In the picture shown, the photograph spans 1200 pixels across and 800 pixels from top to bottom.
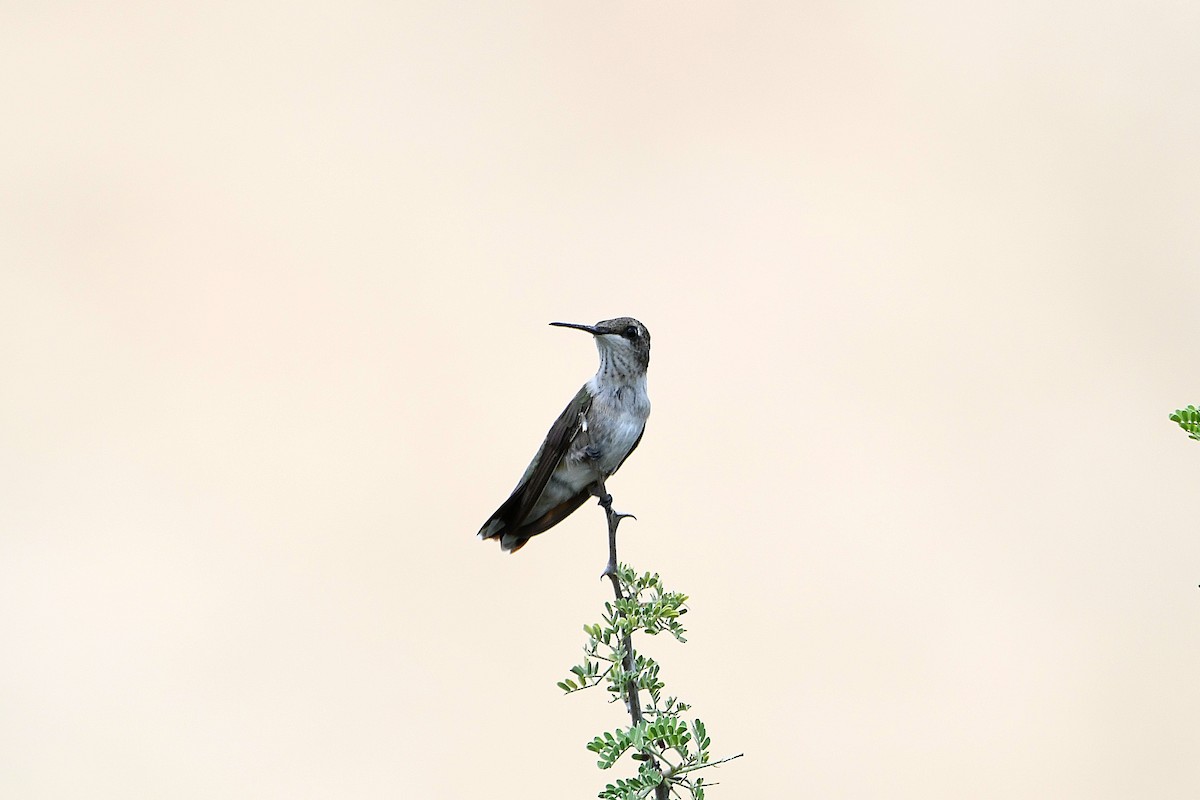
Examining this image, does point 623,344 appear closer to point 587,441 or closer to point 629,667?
point 587,441

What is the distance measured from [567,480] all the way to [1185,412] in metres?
1.95

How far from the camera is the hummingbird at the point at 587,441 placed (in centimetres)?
324

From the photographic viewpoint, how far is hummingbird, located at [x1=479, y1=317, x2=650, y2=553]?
3.24m

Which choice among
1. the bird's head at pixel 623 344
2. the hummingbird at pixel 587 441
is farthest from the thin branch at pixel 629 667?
the bird's head at pixel 623 344

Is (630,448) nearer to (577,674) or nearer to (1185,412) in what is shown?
(577,674)

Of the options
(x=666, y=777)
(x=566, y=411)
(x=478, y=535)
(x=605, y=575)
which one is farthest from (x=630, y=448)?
(x=666, y=777)

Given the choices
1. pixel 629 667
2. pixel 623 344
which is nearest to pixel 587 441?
pixel 623 344

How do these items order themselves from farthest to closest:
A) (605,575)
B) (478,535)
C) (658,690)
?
(478,535) → (605,575) → (658,690)

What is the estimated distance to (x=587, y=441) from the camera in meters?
3.28

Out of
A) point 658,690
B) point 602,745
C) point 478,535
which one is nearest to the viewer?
point 602,745

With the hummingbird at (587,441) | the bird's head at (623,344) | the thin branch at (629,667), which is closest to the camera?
the thin branch at (629,667)

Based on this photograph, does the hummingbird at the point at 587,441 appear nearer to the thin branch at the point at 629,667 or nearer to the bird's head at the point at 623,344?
the bird's head at the point at 623,344

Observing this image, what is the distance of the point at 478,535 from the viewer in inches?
130

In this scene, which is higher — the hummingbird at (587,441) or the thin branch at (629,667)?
the hummingbird at (587,441)
